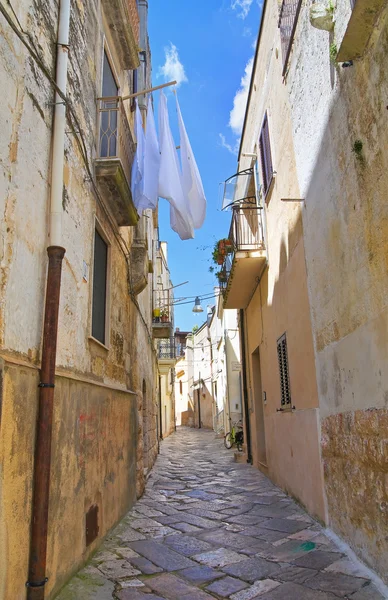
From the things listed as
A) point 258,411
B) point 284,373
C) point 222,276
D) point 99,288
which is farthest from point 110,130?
point 258,411

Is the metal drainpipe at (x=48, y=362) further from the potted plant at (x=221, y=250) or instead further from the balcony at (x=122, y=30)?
the potted plant at (x=221, y=250)

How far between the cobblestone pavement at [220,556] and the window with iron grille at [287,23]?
5.82m

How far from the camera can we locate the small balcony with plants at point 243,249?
28.7 ft

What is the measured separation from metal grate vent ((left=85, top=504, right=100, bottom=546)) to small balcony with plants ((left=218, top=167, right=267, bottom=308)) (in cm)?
541

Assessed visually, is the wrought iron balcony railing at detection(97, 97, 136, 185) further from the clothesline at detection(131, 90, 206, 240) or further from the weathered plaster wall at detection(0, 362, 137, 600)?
the weathered plaster wall at detection(0, 362, 137, 600)

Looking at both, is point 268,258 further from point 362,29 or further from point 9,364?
point 9,364

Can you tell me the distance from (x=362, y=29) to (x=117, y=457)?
5.03 metres

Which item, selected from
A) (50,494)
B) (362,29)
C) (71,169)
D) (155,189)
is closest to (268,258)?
(155,189)

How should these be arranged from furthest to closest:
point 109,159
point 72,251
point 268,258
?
point 268,258
point 109,159
point 72,251

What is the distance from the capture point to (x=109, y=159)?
5.16 metres

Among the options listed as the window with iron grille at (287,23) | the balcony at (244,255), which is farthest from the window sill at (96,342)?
the window with iron grille at (287,23)

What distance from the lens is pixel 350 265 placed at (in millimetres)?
3887

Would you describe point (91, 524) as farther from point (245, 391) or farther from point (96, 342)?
point (245, 391)

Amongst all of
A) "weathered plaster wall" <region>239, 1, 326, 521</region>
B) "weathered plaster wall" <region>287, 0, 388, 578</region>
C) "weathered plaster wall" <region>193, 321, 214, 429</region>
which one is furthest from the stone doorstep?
"weathered plaster wall" <region>193, 321, 214, 429</region>
